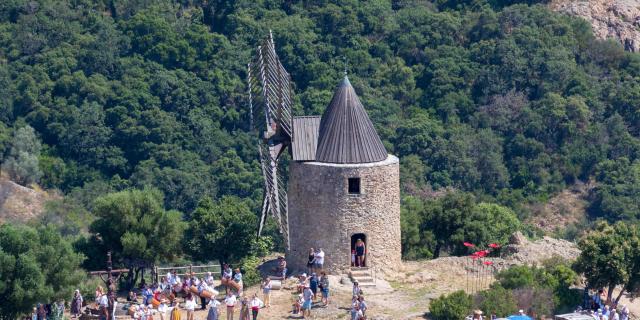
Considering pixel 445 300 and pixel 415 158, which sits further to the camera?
pixel 415 158

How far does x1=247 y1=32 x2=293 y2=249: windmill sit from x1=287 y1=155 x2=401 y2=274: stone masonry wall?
0.64 m

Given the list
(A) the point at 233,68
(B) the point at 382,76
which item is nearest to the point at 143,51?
(A) the point at 233,68

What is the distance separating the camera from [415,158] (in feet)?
284

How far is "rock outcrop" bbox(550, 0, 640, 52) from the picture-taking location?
332 ft

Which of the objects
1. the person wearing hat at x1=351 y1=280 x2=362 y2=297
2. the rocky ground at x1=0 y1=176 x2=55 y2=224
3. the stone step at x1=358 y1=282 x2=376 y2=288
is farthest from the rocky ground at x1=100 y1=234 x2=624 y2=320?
the rocky ground at x1=0 y1=176 x2=55 y2=224

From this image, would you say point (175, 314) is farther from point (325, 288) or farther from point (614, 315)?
point (614, 315)

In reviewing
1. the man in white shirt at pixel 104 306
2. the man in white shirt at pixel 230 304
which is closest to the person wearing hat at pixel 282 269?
the man in white shirt at pixel 230 304

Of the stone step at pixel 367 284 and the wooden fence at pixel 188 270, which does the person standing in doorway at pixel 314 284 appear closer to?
the stone step at pixel 367 284

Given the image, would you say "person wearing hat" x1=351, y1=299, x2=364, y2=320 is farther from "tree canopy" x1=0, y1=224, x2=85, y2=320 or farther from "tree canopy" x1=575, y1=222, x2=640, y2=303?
"tree canopy" x1=0, y1=224, x2=85, y2=320

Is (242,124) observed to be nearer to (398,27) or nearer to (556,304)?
(398,27)

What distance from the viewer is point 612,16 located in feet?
337

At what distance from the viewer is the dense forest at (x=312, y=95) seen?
86750mm

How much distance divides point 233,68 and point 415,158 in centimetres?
1536

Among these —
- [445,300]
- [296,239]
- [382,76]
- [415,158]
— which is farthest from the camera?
[382,76]
